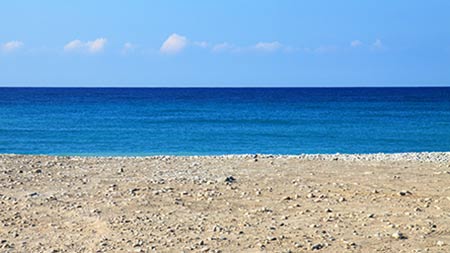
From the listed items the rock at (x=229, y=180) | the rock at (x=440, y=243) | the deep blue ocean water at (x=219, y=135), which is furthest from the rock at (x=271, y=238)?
the deep blue ocean water at (x=219, y=135)

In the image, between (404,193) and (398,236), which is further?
(404,193)

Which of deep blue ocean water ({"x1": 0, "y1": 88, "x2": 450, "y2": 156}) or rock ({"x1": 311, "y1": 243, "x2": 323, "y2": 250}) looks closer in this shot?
rock ({"x1": 311, "y1": 243, "x2": 323, "y2": 250})

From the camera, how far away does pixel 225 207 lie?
12594mm

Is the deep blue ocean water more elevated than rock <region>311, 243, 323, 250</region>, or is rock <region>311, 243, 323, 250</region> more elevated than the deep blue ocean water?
rock <region>311, 243, 323, 250</region>

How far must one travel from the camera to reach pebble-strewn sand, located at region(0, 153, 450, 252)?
34.2ft

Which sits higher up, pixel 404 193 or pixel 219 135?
pixel 404 193

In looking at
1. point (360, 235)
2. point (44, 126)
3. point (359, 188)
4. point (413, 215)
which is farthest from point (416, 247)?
point (44, 126)

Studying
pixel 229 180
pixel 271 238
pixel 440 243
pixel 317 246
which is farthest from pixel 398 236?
pixel 229 180

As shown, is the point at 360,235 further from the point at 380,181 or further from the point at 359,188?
the point at 380,181

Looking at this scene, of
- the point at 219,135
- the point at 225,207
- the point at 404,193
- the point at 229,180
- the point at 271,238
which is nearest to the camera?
the point at 271,238

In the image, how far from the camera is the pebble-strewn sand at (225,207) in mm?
10438

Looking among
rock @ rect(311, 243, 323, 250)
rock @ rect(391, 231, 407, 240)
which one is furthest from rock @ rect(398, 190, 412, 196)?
rock @ rect(311, 243, 323, 250)

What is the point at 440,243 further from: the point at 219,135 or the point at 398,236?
the point at 219,135

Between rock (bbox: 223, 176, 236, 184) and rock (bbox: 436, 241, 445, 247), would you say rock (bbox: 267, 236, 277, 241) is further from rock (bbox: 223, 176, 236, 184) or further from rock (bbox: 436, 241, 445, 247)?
rock (bbox: 223, 176, 236, 184)
